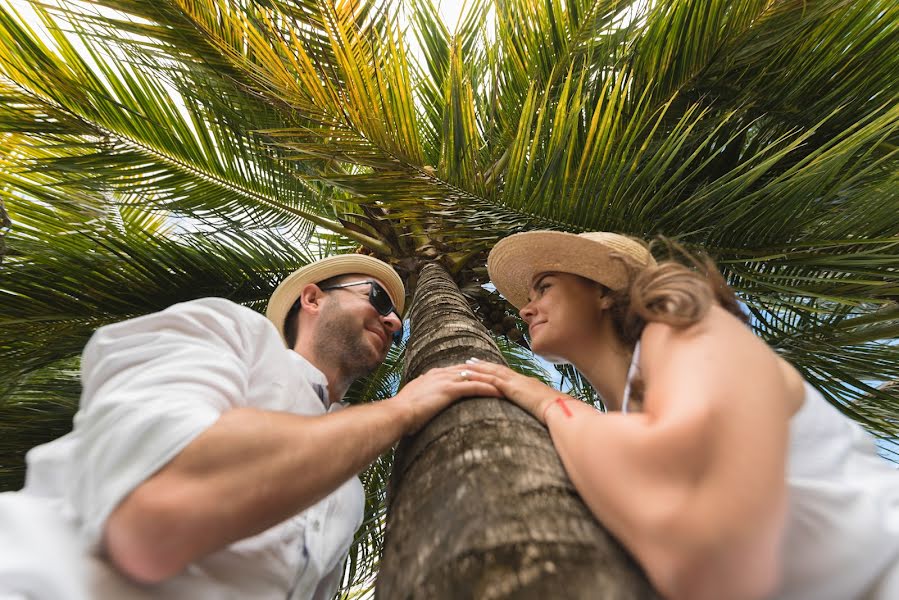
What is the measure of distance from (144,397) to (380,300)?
1650 mm

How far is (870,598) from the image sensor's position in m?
0.98

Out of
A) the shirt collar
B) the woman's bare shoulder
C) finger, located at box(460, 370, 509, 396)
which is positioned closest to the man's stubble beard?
the shirt collar

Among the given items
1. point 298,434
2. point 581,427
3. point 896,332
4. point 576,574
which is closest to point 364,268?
point 298,434

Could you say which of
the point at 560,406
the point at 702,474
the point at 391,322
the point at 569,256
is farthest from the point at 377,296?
the point at 702,474

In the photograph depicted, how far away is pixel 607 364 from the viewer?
1.74m

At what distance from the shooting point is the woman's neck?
169 centimetres

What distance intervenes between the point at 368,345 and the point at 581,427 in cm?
155

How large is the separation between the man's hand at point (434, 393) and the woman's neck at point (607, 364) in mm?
478

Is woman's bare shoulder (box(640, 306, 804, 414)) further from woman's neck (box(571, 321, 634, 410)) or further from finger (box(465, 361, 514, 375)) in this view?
woman's neck (box(571, 321, 634, 410))

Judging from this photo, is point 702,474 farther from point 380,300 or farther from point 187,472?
point 380,300

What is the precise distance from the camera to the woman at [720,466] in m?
0.75

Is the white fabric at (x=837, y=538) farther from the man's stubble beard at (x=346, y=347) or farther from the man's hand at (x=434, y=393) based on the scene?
the man's stubble beard at (x=346, y=347)

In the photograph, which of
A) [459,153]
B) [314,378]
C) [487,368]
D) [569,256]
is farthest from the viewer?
[459,153]

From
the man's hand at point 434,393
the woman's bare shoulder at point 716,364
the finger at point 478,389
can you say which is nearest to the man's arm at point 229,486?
the man's hand at point 434,393
